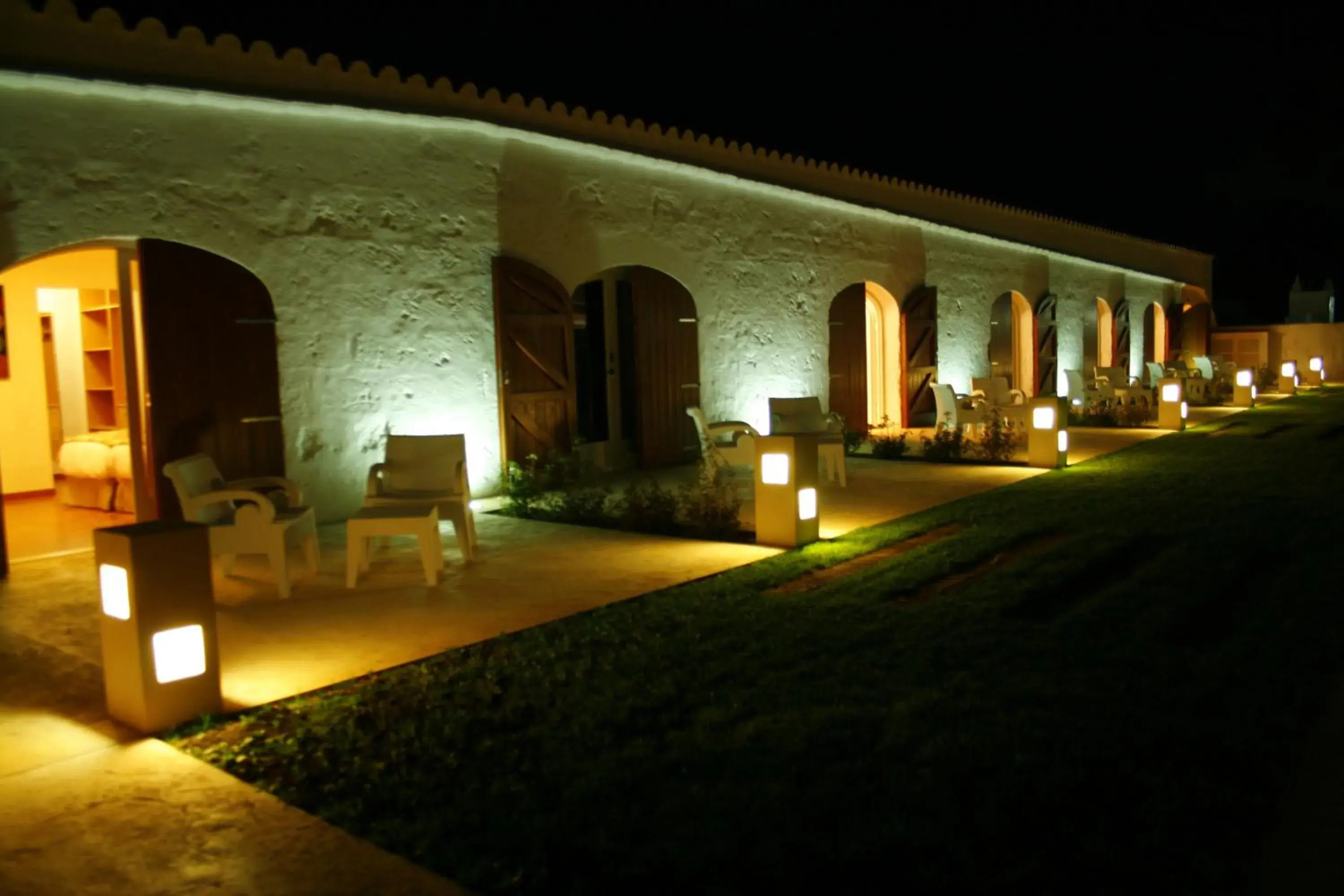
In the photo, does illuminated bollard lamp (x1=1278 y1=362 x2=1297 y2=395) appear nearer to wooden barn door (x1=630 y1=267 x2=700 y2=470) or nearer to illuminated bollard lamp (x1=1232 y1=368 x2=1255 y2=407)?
illuminated bollard lamp (x1=1232 y1=368 x2=1255 y2=407)

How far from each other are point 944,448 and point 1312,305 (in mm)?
30014

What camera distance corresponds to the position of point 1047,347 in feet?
59.5

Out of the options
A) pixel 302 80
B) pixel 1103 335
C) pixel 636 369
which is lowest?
pixel 636 369

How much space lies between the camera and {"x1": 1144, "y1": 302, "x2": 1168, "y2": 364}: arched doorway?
950 inches

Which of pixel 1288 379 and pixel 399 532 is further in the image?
pixel 1288 379

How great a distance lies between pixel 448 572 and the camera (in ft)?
19.9

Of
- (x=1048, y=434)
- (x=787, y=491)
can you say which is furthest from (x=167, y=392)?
(x=1048, y=434)

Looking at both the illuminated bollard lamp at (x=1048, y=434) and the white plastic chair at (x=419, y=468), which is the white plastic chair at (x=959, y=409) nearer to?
the illuminated bollard lamp at (x=1048, y=434)

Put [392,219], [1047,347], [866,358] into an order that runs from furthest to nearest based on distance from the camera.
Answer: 1. [1047,347]
2. [866,358]
3. [392,219]

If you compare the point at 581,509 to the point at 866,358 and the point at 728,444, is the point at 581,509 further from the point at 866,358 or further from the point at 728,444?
the point at 866,358

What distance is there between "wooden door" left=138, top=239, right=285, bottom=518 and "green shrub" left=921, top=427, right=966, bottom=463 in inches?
266

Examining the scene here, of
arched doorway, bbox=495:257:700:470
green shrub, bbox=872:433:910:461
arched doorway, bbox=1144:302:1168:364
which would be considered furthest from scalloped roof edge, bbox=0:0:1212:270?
arched doorway, bbox=1144:302:1168:364

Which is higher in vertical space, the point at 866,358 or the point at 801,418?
the point at 866,358

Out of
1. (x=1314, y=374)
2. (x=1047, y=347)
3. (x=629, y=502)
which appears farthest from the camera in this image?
(x=1314, y=374)
